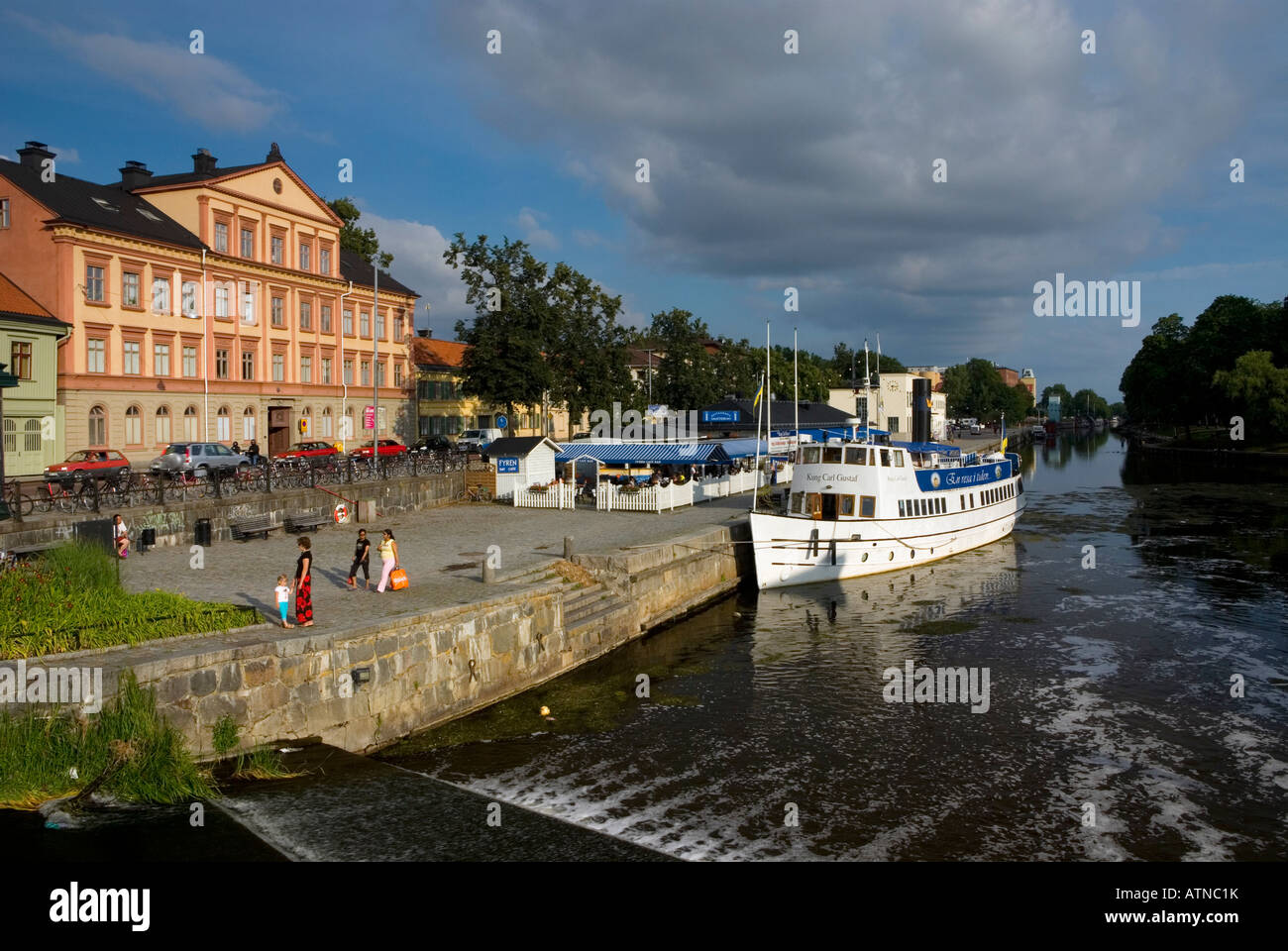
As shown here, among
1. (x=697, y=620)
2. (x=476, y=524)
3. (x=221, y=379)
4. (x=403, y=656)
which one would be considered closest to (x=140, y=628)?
(x=403, y=656)

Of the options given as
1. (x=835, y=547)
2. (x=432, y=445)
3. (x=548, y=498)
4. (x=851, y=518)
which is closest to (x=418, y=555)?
(x=548, y=498)

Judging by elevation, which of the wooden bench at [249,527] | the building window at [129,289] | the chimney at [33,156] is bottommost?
the wooden bench at [249,527]

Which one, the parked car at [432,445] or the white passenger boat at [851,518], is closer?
the white passenger boat at [851,518]

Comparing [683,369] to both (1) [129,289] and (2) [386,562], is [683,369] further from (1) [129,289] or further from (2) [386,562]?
(2) [386,562]

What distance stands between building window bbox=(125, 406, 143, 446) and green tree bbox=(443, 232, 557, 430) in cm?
1876

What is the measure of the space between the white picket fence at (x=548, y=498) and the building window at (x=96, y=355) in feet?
72.1

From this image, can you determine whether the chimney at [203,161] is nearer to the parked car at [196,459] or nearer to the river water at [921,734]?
the parked car at [196,459]

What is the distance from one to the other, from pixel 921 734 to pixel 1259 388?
266ft

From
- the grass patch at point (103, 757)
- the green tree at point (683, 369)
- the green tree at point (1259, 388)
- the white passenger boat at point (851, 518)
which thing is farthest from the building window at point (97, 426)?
the green tree at point (1259, 388)

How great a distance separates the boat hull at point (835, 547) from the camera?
100ft

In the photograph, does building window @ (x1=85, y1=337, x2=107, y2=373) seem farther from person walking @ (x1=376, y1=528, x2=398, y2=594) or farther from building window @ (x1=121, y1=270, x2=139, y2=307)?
→ person walking @ (x1=376, y1=528, x2=398, y2=594)

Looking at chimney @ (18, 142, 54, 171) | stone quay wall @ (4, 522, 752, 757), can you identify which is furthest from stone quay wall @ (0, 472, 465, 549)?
chimney @ (18, 142, 54, 171)
